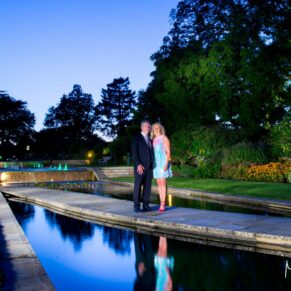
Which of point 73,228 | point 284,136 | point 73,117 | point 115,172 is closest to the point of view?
point 73,228

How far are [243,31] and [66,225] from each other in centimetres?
2108

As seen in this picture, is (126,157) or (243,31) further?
(126,157)

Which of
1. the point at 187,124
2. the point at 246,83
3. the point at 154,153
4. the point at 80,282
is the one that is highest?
the point at 246,83

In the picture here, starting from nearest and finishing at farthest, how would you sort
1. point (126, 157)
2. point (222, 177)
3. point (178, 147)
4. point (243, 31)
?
1. point (222, 177)
2. point (243, 31)
3. point (178, 147)
4. point (126, 157)

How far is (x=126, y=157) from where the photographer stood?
4300 centimetres

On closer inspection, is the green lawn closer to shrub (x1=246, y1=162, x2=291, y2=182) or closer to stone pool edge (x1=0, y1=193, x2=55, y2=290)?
shrub (x1=246, y1=162, x2=291, y2=182)

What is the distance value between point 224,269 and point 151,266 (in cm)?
89

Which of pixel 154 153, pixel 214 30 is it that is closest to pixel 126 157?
pixel 214 30

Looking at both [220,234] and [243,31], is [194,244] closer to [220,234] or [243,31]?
[220,234]

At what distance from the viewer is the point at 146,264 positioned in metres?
5.20

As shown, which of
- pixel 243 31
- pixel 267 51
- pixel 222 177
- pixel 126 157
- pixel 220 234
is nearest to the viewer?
pixel 220 234

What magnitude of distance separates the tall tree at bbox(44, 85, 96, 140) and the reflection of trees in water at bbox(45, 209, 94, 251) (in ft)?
227

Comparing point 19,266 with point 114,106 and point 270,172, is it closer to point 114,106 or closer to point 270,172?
point 270,172

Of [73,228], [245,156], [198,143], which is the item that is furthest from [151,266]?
[198,143]
